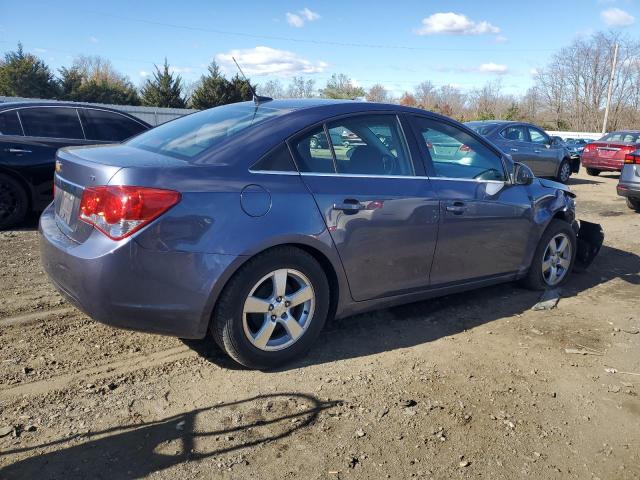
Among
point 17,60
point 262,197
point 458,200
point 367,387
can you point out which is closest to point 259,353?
point 367,387

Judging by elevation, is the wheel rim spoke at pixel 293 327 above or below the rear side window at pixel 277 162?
below

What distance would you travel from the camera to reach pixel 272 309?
10.7 ft

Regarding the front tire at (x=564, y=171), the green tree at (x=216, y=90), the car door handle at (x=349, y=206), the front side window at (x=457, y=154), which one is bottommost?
the front tire at (x=564, y=171)

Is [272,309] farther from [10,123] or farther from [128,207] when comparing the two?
[10,123]

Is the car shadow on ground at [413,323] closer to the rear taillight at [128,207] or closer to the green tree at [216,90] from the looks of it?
the rear taillight at [128,207]

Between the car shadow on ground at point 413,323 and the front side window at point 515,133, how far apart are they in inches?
301

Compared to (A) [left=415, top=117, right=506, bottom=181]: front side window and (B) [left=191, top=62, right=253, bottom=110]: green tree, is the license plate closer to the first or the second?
(A) [left=415, top=117, right=506, bottom=181]: front side window

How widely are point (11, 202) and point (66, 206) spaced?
3.91m

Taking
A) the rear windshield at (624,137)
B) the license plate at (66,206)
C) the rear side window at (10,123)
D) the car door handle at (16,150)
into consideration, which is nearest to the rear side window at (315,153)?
the license plate at (66,206)

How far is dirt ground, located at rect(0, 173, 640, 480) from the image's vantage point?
2.54m

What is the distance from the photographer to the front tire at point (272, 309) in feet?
10.2

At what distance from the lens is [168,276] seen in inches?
114

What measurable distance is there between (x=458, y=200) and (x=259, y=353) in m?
1.89

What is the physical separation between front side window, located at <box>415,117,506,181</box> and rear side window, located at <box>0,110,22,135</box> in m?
5.04
